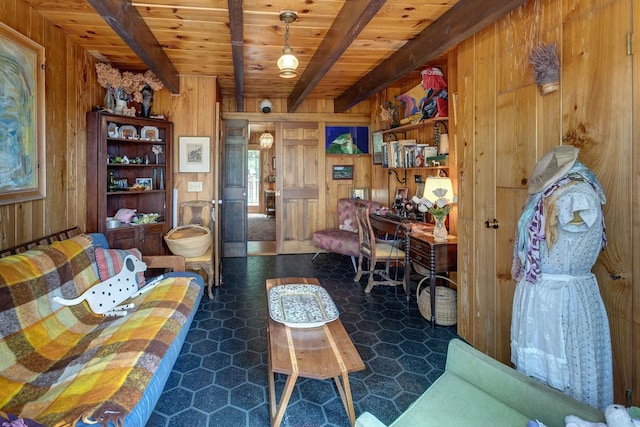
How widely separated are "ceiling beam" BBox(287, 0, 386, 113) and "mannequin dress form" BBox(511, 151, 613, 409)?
4.76 feet

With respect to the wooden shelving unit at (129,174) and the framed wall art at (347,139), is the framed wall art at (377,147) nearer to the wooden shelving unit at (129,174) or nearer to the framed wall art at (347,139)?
the framed wall art at (347,139)

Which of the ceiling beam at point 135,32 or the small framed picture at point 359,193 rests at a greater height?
the ceiling beam at point 135,32

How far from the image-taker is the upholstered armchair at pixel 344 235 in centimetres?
487

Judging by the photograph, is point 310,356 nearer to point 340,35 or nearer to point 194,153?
point 340,35

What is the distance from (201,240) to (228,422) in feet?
7.26

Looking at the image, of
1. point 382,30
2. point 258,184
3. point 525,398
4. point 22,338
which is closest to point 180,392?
point 22,338

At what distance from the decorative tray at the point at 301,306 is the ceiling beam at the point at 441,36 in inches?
78.2

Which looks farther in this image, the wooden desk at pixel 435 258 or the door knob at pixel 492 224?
the wooden desk at pixel 435 258

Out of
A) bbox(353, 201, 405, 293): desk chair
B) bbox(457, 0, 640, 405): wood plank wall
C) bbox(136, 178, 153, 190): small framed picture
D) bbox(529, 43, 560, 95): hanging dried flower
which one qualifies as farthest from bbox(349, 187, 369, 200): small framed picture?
bbox(529, 43, 560, 95): hanging dried flower

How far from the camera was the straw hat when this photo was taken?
165cm

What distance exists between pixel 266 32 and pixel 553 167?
2.50 meters

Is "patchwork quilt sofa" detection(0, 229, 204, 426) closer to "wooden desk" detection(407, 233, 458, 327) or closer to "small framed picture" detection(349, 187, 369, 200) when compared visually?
"wooden desk" detection(407, 233, 458, 327)

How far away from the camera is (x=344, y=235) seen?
17.3 feet

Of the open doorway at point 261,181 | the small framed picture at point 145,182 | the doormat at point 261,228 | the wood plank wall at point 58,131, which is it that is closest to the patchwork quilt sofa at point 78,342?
the wood plank wall at point 58,131
